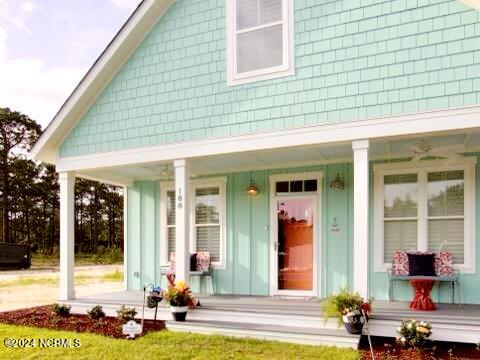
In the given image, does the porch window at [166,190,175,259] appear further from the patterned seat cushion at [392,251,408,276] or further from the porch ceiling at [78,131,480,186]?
the patterned seat cushion at [392,251,408,276]

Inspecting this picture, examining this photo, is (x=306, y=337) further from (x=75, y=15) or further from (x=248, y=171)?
(x=75, y=15)

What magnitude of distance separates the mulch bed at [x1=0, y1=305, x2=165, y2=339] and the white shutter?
15.5ft

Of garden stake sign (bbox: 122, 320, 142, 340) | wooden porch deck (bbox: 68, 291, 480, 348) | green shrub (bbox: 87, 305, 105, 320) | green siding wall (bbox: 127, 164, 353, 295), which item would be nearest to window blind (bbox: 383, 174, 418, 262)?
green siding wall (bbox: 127, 164, 353, 295)

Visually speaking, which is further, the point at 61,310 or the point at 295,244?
the point at 295,244

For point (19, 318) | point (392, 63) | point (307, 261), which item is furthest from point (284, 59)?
point (19, 318)

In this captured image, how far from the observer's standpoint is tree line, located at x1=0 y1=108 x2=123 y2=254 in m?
26.2

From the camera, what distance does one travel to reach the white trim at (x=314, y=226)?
26.9ft

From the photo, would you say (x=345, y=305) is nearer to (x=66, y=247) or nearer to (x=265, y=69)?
(x=265, y=69)

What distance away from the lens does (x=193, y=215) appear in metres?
9.52

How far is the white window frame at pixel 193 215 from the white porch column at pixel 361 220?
3687 millimetres

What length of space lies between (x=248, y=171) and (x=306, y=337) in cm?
394

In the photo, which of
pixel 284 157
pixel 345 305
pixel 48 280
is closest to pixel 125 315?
pixel 345 305

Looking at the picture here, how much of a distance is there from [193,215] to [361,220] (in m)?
4.45

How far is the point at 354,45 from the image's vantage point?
20.1 feet
